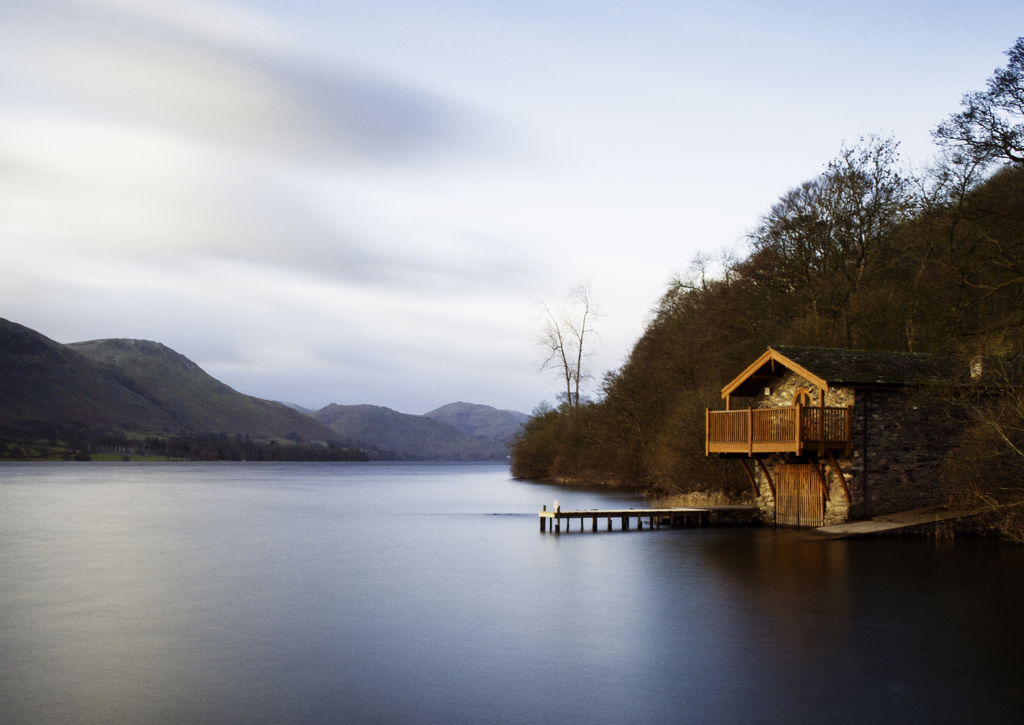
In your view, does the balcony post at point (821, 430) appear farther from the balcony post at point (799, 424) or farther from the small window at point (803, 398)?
the small window at point (803, 398)

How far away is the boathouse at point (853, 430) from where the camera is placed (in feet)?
79.8

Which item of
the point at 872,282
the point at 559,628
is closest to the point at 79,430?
the point at 872,282

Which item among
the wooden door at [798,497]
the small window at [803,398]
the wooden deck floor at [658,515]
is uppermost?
the small window at [803,398]

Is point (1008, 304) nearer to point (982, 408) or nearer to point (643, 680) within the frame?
point (982, 408)

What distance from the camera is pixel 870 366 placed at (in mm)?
25453

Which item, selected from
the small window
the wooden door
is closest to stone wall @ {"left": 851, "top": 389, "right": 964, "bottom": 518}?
the small window

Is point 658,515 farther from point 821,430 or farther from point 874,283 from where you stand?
point 874,283

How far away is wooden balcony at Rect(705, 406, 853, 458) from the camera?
24.0 meters

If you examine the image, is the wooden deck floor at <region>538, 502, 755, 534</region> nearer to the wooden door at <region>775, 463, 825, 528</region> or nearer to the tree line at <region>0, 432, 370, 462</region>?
the wooden door at <region>775, 463, 825, 528</region>

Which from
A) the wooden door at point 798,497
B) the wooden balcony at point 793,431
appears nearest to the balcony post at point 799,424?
the wooden balcony at point 793,431

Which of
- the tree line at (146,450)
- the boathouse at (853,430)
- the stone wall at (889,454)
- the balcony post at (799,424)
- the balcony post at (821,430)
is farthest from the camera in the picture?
the tree line at (146,450)

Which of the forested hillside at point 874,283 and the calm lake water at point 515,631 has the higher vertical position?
the forested hillside at point 874,283

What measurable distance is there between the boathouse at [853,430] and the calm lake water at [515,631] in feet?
7.15

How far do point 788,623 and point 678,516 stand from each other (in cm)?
1647
